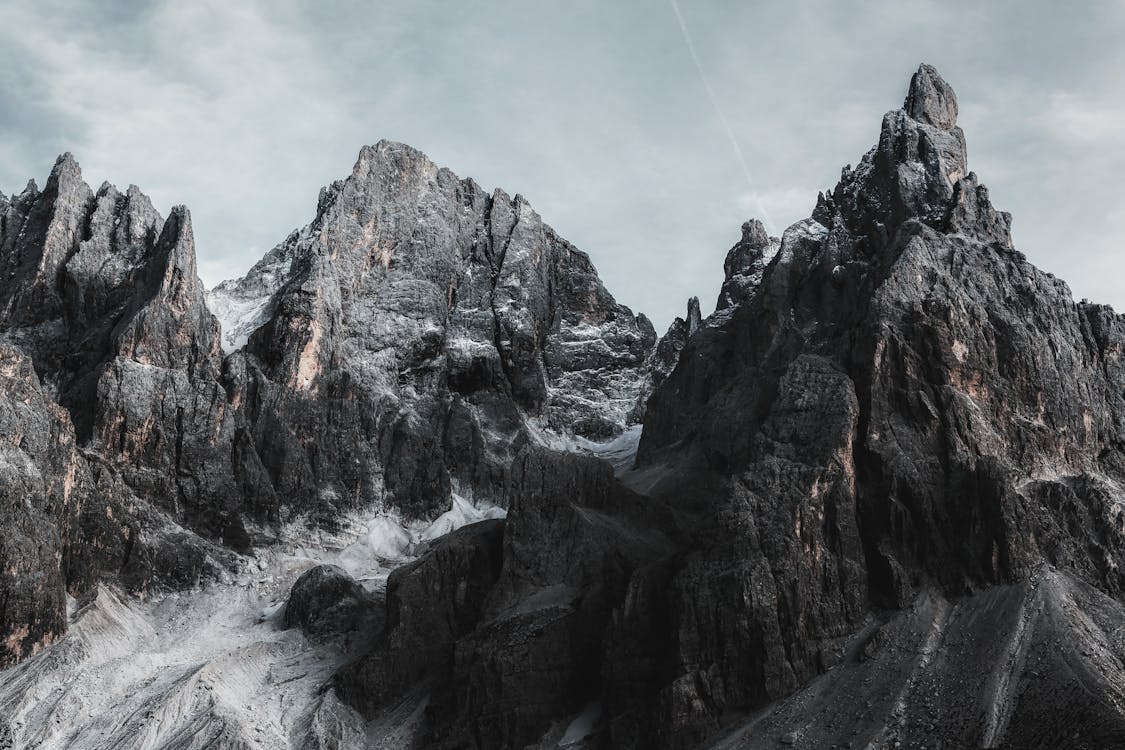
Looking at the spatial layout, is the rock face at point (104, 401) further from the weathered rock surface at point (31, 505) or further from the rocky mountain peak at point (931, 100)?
the rocky mountain peak at point (931, 100)

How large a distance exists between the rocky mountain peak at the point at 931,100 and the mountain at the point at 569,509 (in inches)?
21.6

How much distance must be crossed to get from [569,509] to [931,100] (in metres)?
86.6

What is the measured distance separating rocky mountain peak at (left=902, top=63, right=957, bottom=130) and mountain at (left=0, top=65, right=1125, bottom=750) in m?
0.55

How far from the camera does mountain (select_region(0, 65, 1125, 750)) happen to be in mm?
88375

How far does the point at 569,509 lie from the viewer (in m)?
115

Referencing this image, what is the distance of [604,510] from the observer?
120625 millimetres

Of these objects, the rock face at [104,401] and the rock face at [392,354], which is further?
the rock face at [392,354]

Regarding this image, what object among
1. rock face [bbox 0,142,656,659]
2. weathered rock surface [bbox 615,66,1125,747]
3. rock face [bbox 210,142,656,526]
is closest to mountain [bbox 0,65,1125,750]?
weathered rock surface [bbox 615,66,1125,747]

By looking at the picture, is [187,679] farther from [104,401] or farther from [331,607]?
[104,401]

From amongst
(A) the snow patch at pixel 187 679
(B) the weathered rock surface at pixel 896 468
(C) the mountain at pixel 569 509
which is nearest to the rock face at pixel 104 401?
(C) the mountain at pixel 569 509

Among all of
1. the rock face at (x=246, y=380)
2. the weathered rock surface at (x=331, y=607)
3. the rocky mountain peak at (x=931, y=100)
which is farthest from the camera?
the rocky mountain peak at (x=931, y=100)

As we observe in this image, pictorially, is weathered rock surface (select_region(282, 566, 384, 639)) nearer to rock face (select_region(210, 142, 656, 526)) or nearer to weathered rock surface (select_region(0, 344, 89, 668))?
weathered rock surface (select_region(0, 344, 89, 668))

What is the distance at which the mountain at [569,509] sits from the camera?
3479 inches

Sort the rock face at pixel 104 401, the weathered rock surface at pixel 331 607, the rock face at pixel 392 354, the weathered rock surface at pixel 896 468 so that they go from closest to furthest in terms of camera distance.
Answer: the weathered rock surface at pixel 896 468
the rock face at pixel 104 401
the weathered rock surface at pixel 331 607
the rock face at pixel 392 354
